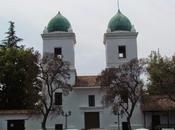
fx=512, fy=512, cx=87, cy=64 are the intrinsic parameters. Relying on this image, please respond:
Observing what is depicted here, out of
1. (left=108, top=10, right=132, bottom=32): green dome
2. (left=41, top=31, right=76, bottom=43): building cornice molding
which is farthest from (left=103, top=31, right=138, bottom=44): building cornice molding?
(left=41, top=31, right=76, bottom=43): building cornice molding

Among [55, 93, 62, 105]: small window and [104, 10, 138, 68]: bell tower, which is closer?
[55, 93, 62, 105]: small window

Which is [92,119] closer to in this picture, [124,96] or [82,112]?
[82,112]

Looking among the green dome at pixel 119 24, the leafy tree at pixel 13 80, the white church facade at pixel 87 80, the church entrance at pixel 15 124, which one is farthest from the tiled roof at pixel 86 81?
the church entrance at pixel 15 124

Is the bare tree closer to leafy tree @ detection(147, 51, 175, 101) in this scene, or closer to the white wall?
the white wall

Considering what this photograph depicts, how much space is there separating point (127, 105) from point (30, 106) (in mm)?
11697

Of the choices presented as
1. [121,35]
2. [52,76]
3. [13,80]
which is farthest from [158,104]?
[13,80]

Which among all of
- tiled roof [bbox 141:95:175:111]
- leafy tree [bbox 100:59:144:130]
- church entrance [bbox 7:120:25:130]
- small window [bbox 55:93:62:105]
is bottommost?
church entrance [bbox 7:120:25:130]

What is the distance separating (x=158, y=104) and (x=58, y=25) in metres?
16.4

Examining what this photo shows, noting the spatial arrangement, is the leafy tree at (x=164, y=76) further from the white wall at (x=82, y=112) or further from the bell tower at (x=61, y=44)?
the bell tower at (x=61, y=44)

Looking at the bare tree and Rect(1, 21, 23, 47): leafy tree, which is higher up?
Rect(1, 21, 23, 47): leafy tree

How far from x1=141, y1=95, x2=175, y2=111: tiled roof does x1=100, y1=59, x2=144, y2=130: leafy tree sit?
245 centimetres

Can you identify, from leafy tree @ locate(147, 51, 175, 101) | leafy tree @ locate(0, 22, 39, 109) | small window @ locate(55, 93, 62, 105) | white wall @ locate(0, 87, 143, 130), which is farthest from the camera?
leafy tree @ locate(0, 22, 39, 109)

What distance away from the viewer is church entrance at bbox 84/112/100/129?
64119 mm

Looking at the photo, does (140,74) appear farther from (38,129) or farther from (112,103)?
(38,129)
